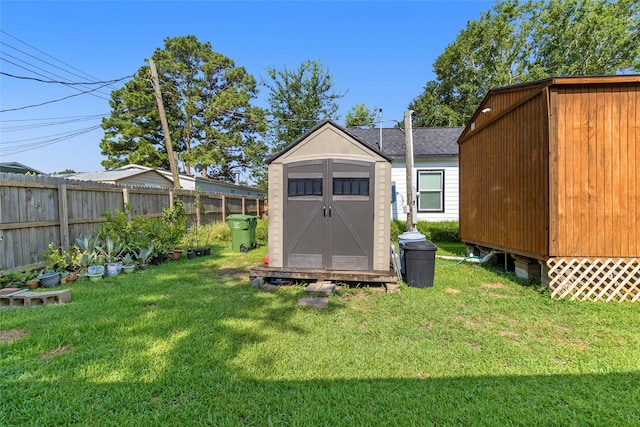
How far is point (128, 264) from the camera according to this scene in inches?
254

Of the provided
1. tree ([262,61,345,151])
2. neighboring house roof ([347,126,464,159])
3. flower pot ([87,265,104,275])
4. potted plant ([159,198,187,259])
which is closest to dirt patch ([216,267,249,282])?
potted plant ([159,198,187,259])

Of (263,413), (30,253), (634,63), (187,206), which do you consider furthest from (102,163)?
(634,63)

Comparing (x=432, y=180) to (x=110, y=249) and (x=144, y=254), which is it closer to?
(x=144, y=254)

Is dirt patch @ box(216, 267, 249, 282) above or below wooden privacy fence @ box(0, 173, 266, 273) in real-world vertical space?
below

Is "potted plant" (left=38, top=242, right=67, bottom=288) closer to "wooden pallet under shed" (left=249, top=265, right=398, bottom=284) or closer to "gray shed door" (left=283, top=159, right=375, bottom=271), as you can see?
"wooden pallet under shed" (left=249, top=265, right=398, bottom=284)

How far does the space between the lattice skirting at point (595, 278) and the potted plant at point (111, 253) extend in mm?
7811

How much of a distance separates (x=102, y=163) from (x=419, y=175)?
2527cm

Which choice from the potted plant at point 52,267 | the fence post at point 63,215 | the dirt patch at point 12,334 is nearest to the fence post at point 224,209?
the fence post at point 63,215

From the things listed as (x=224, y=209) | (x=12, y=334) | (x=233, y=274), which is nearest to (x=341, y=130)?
(x=233, y=274)

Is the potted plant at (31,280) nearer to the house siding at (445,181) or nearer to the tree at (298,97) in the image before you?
the house siding at (445,181)

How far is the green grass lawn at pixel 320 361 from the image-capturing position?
210cm

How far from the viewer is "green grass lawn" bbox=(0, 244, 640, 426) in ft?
6.89

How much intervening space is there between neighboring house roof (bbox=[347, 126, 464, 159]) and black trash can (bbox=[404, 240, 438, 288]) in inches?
244

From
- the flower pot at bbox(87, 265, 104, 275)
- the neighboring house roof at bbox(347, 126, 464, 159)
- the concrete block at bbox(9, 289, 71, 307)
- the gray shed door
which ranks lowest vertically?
the concrete block at bbox(9, 289, 71, 307)
